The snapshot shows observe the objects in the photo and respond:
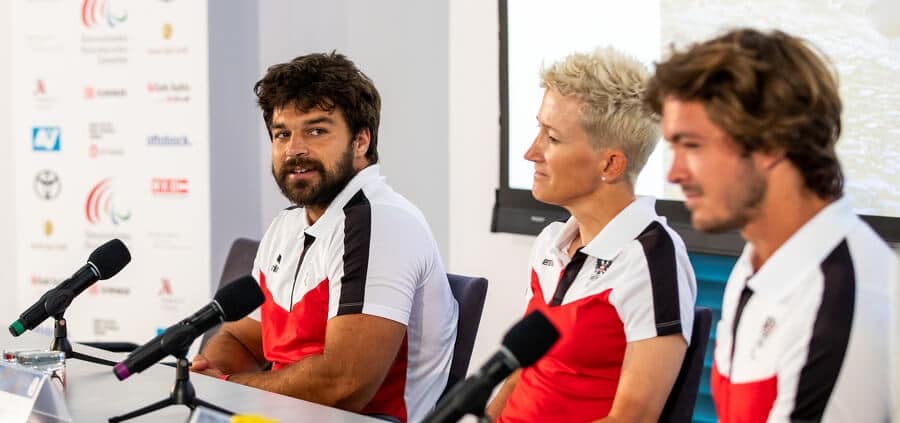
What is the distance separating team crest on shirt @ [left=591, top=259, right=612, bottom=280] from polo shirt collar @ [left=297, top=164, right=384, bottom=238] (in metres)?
0.72

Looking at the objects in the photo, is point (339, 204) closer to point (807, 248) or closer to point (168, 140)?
point (807, 248)

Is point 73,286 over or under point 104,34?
under

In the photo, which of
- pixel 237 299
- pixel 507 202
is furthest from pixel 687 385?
pixel 507 202

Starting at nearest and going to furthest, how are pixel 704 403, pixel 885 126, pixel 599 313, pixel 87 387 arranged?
pixel 599 313 < pixel 87 387 < pixel 885 126 < pixel 704 403

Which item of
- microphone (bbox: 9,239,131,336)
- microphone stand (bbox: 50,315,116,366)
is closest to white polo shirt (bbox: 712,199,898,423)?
microphone (bbox: 9,239,131,336)

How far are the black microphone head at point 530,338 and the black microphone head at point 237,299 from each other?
0.54 metres

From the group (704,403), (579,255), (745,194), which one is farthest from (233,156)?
(745,194)

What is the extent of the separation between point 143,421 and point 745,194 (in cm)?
107

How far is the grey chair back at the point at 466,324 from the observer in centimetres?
243

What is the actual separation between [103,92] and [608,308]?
3.32 metres

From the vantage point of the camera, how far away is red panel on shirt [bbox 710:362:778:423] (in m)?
1.44

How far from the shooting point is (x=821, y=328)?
136cm

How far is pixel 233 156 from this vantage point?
16.0 feet

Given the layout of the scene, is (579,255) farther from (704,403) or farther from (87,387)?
(704,403)
